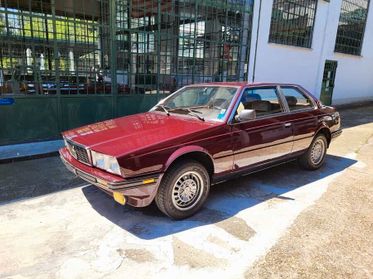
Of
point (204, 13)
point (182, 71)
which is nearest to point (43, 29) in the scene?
point (182, 71)

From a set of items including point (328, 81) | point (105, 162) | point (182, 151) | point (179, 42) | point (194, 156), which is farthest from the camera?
point (328, 81)

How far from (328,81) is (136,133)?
526 inches

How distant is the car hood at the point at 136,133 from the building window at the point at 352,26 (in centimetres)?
1336

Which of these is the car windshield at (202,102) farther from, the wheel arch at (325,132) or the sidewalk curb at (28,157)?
the sidewalk curb at (28,157)

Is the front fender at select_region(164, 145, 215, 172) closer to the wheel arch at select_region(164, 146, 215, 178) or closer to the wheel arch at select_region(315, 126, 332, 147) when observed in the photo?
the wheel arch at select_region(164, 146, 215, 178)

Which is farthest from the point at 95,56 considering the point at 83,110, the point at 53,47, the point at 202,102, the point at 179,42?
the point at 202,102

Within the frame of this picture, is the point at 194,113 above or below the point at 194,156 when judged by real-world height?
above

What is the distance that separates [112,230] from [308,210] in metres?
2.42

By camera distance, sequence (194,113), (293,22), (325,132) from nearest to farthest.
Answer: (194,113)
(325,132)
(293,22)

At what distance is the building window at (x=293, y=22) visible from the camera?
37.1ft

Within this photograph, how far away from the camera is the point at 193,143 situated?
3.55m

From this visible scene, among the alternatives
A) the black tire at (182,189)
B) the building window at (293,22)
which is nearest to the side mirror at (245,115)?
the black tire at (182,189)

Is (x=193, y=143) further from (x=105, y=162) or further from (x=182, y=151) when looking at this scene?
(x=105, y=162)

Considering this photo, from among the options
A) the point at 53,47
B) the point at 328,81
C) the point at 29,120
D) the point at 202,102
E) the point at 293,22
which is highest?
the point at 293,22
